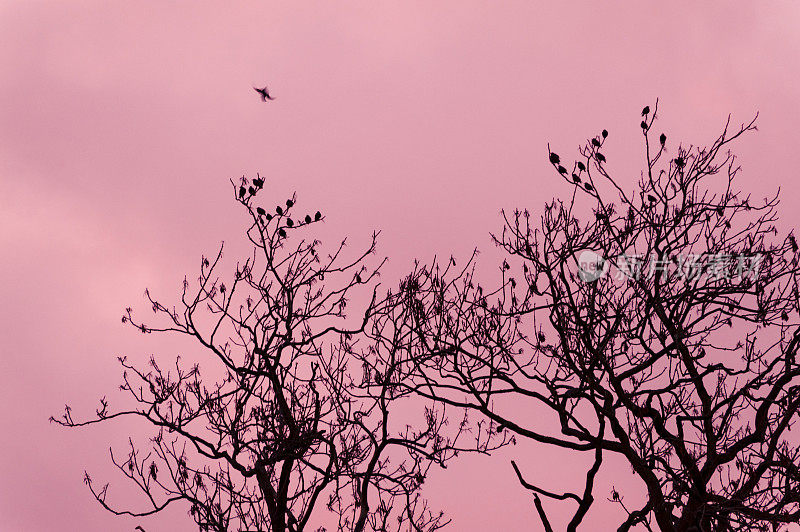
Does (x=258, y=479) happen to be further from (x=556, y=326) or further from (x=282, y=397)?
(x=556, y=326)

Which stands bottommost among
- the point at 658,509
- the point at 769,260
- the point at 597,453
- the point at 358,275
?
the point at 658,509

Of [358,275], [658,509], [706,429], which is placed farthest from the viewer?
[358,275]

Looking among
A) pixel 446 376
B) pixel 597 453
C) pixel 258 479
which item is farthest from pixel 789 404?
pixel 258 479

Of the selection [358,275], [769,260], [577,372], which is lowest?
[577,372]

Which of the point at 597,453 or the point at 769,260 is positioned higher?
the point at 769,260

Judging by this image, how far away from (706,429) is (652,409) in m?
0.87

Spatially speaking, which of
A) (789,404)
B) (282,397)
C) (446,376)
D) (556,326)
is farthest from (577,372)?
(282,397)

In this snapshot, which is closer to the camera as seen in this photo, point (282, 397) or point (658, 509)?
point (658, 509)

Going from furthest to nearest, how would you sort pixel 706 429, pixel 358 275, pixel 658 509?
pixel 358 275 < pixel 706 429 < pixel 658 509

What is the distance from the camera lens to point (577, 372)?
454 inches

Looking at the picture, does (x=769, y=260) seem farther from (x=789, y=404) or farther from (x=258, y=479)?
(x=258, y=479)

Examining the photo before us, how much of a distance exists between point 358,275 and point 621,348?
372 centimetres

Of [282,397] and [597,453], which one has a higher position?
[282,397]

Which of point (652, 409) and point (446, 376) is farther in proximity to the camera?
point (446, 376)
